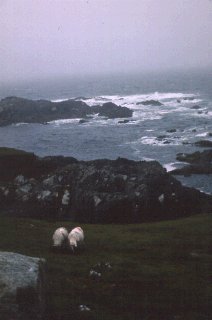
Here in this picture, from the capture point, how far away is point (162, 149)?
77188 millimetres

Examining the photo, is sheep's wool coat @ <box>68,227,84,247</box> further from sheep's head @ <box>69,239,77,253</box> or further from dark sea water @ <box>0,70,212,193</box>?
dark sea water @ <box>0,70,212,193</box>

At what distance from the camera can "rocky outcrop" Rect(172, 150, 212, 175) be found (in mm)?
61656

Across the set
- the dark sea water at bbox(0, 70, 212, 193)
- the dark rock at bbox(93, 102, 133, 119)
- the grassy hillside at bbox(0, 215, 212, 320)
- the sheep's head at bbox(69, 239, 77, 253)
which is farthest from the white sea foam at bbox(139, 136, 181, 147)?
the sheep's head at bbox(69, 239, 77, 253)

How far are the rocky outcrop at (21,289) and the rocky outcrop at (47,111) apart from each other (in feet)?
376

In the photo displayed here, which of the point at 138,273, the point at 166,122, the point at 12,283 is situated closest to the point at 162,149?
the point at 166,122

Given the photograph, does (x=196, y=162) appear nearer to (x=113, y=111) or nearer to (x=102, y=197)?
(x=102, y=197)

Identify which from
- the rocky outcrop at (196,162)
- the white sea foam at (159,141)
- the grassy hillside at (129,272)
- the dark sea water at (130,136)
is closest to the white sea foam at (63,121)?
the dark sea water at (130,136)

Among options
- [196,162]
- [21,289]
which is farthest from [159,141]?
[21,289]

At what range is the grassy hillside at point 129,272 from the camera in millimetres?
14469

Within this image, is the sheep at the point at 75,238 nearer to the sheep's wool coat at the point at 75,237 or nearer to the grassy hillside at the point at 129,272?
the sheep's wool coat at the point at 75,237

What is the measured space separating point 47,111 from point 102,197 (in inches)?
3826

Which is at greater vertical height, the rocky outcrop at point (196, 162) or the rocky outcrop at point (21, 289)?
the rocky outcrop at point (21, 289)

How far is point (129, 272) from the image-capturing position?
18516mm

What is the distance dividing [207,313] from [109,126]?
96.3 meters
